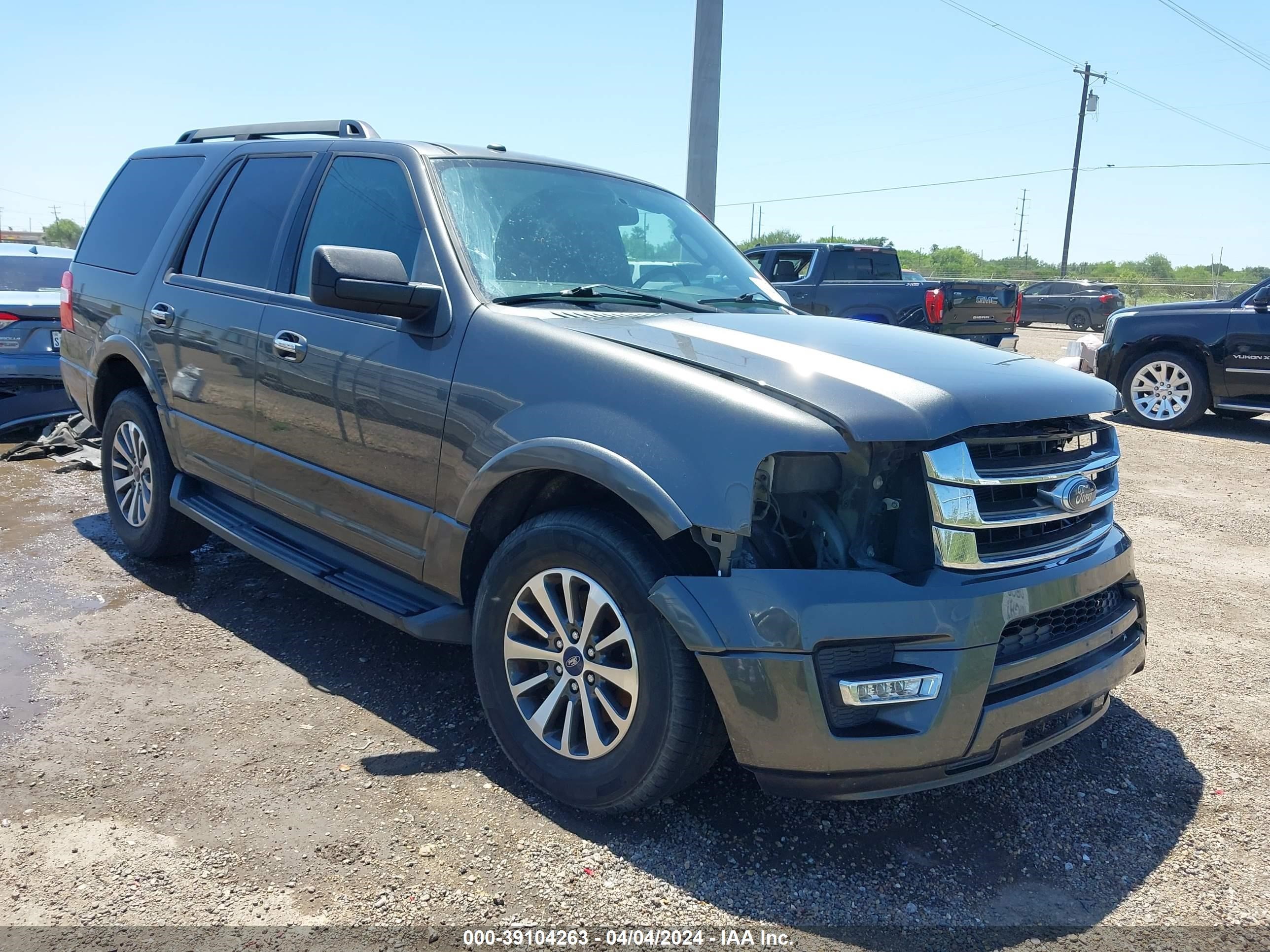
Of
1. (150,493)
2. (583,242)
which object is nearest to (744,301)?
(583,242)

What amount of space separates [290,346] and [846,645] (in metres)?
2.51

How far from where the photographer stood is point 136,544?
16.6 feet

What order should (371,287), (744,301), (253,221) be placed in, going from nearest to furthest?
(371,287) < (744,301) < (253,221)

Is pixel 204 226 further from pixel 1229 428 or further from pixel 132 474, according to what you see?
pixel 1229 428

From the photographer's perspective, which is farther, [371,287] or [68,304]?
[68,304]

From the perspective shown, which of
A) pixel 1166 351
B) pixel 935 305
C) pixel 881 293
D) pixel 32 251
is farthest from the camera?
pixel 881 293

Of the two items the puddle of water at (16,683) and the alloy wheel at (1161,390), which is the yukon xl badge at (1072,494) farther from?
the alloy wheel at (1161,390)

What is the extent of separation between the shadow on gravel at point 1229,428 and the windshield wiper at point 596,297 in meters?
7.68

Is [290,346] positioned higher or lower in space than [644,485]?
higher

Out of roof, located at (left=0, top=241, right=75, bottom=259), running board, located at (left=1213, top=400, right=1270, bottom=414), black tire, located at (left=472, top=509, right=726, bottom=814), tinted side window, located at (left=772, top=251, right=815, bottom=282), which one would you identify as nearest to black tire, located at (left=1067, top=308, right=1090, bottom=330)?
tinted side window, located at (left=772, top=251, right=815, bottom=282)

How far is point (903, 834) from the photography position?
2859 mm

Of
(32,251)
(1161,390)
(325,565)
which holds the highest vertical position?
(32,251)

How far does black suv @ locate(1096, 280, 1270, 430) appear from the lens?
Result: 31.6ft

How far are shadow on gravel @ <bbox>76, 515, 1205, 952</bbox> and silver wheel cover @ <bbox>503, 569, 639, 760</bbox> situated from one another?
265 millimetres
